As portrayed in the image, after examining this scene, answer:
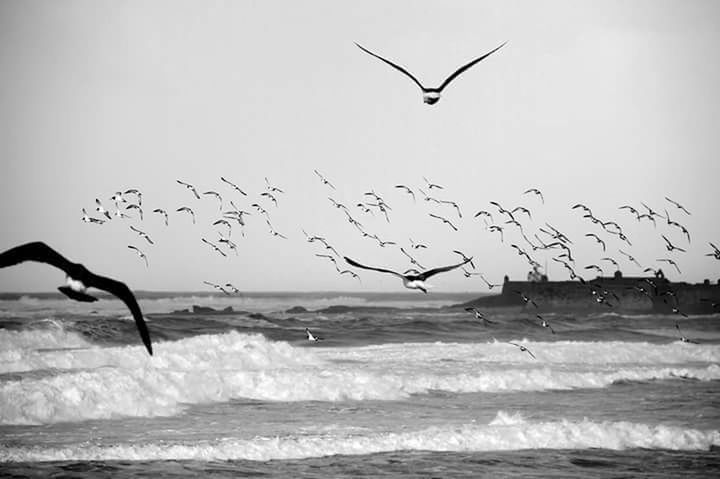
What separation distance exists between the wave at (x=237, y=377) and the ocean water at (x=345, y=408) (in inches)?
2.0

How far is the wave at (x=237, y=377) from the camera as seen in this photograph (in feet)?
66.5

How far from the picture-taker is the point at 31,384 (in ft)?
68.2

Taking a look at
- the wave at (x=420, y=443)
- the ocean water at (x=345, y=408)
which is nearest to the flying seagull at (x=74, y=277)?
the ocean water at (x=345, y=408)

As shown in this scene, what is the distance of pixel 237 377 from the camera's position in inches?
947

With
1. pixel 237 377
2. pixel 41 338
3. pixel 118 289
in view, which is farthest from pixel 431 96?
pixel 41 338

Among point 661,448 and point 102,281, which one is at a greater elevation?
point 102,281

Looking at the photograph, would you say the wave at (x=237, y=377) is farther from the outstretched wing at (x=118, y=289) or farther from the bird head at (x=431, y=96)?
the bird head at (x=431, y=96)

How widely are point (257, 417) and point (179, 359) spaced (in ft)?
27.2

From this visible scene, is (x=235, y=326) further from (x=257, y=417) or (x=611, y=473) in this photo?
(x=611, y=473)

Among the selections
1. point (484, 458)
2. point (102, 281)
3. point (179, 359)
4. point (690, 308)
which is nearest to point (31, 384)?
point (179, 359)

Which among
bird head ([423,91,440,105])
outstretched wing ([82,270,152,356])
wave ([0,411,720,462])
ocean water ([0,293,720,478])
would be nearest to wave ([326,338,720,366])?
ocean water ([0,293,720,478])

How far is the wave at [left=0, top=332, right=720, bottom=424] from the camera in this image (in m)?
20.3

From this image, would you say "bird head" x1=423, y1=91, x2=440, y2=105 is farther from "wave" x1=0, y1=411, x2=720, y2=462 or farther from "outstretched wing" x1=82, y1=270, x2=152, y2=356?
"wave" x1=0, y1=411, x2=720, y2=462

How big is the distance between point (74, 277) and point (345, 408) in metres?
12.0
